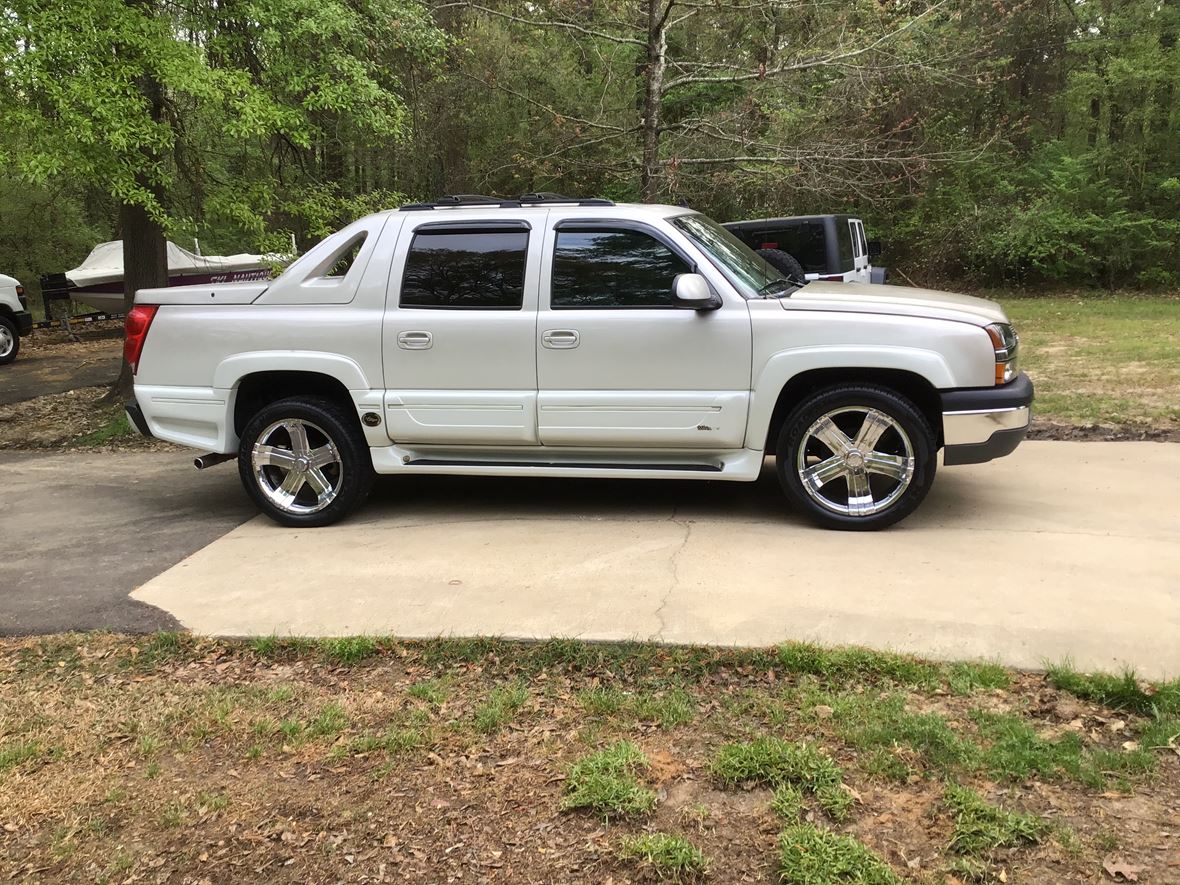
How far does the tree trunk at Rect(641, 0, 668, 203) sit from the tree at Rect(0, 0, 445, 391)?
2525mm

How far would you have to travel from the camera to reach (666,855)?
8.39ft

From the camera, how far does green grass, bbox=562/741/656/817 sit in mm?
2785

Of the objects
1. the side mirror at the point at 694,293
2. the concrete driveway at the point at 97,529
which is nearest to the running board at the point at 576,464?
the side mirror at the point at 694,293

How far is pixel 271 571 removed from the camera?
492 cm

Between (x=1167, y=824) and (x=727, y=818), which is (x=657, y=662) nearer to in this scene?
(x=727, y=818)

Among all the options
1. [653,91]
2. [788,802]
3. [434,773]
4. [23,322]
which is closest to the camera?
[788,802]

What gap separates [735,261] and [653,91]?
17.7 ft

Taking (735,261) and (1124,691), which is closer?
(1124,691)

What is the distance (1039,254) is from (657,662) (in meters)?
20.3

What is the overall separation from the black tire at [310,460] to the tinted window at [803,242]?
858 cm

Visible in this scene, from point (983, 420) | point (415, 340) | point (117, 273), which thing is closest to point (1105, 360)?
point (983, 420)

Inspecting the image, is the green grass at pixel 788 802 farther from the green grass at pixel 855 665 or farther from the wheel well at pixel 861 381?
the wheel well at pixel 861 381

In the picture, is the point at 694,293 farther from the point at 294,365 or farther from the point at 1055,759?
the point at 1055,759

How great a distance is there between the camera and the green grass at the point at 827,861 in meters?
2.44
